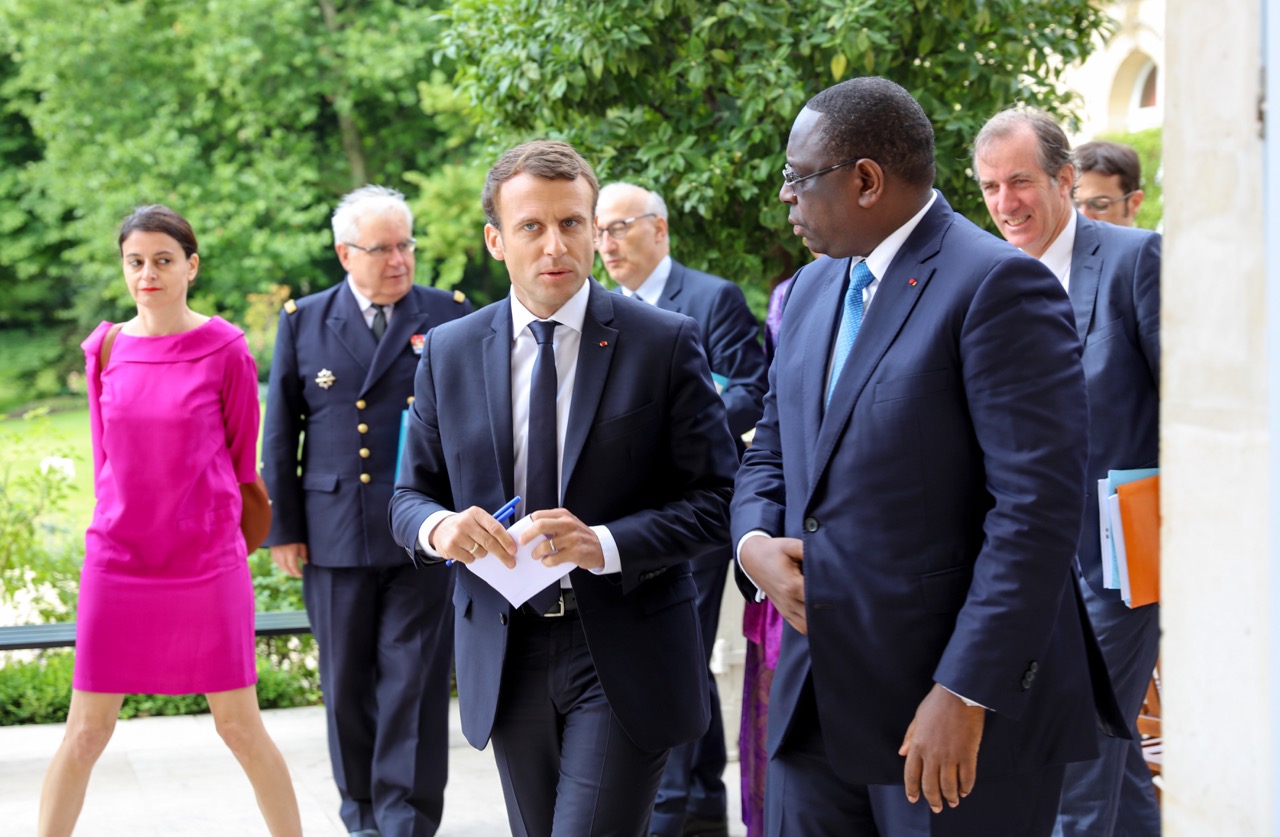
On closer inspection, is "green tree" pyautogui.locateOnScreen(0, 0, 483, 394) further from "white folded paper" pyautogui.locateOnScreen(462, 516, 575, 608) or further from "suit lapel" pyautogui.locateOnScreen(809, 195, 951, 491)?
"suit lapel" pyautogui.locateOnScreen(809, 195, 951, 491)

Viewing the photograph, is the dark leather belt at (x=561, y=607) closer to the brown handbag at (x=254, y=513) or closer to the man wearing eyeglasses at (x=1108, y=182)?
the brown handbag at (x=254, y=513)

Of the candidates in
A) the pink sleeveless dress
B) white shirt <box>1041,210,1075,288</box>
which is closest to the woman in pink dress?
the pink sleeveless dress

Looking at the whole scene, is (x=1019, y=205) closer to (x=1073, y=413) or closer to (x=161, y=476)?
(x=1073, y=413)

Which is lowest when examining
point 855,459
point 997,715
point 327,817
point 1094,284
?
point 327,817

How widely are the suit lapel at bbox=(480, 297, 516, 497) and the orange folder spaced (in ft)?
4.59

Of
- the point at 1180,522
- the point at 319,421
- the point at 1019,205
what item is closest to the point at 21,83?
the point at 319,421

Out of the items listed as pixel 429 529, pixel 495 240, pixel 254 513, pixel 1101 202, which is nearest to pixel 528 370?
pixel 495 240

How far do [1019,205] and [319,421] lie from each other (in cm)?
276

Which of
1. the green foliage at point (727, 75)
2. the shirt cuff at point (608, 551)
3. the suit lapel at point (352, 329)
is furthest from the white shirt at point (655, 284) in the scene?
the shirt cuff at point (608, 551)

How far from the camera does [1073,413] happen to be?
2.42 meters

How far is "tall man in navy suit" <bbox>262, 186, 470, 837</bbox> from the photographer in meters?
5.20

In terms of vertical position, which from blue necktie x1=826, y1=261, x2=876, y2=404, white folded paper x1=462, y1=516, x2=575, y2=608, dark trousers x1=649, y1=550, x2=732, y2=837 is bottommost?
dark trousers x1=649, y1=550, x2=732, y2=837

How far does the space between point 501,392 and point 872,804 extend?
4.10 feet

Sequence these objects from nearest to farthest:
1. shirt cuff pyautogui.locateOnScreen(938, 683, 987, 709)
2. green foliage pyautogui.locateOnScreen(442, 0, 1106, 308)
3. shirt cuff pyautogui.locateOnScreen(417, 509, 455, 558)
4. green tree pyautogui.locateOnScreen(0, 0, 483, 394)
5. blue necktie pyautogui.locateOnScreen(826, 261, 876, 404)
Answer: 1. shirt cuff pyautogui.locateOnScreen(938, 683, 987, 709)
2. blue necktie pyautogui.locateOnScreen(826, 261, 876, 404)
3. shirt cuff pyautogui.locateOnScreen(417, 509, 455, 558)
4. green foliage pyautogui.locateOnScreen(442, 0, 1106, 308)
5. green tree pyautogui.locateOnScreen(0, 0, 483, 394)
